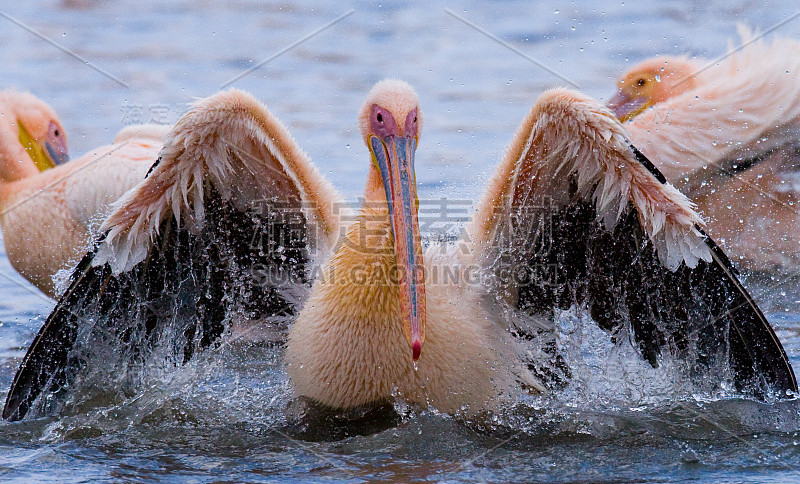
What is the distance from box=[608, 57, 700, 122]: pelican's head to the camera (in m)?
7.14

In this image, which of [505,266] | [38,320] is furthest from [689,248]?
[38,320]

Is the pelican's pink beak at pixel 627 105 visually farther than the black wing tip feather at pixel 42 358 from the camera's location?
Yes

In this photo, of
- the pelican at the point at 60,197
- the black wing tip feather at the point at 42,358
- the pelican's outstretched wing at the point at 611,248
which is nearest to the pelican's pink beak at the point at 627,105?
the pelican's outstretched wing at the point at 611,248

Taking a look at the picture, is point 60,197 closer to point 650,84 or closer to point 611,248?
point 611,248

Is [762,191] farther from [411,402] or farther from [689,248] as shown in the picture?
[411,402]

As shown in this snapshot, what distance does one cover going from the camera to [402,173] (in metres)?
4.18

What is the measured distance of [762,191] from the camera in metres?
6.66

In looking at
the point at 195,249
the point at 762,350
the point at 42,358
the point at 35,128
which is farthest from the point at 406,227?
the point at 35,128

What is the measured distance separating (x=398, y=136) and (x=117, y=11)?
8774 mm

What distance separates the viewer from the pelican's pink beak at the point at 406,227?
13.3 ft

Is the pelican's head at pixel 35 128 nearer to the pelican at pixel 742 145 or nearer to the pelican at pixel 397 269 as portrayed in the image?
the pelican at pixel 397 269

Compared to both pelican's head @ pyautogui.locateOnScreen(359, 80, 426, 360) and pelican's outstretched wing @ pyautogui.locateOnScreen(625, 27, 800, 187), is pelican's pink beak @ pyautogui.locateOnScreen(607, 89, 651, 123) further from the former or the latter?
pelican's head @ pyautogui.locateOnScreen(359, 80, 426, 360)

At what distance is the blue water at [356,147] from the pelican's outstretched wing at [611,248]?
0.73 ft

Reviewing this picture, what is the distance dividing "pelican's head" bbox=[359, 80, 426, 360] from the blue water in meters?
0.54
